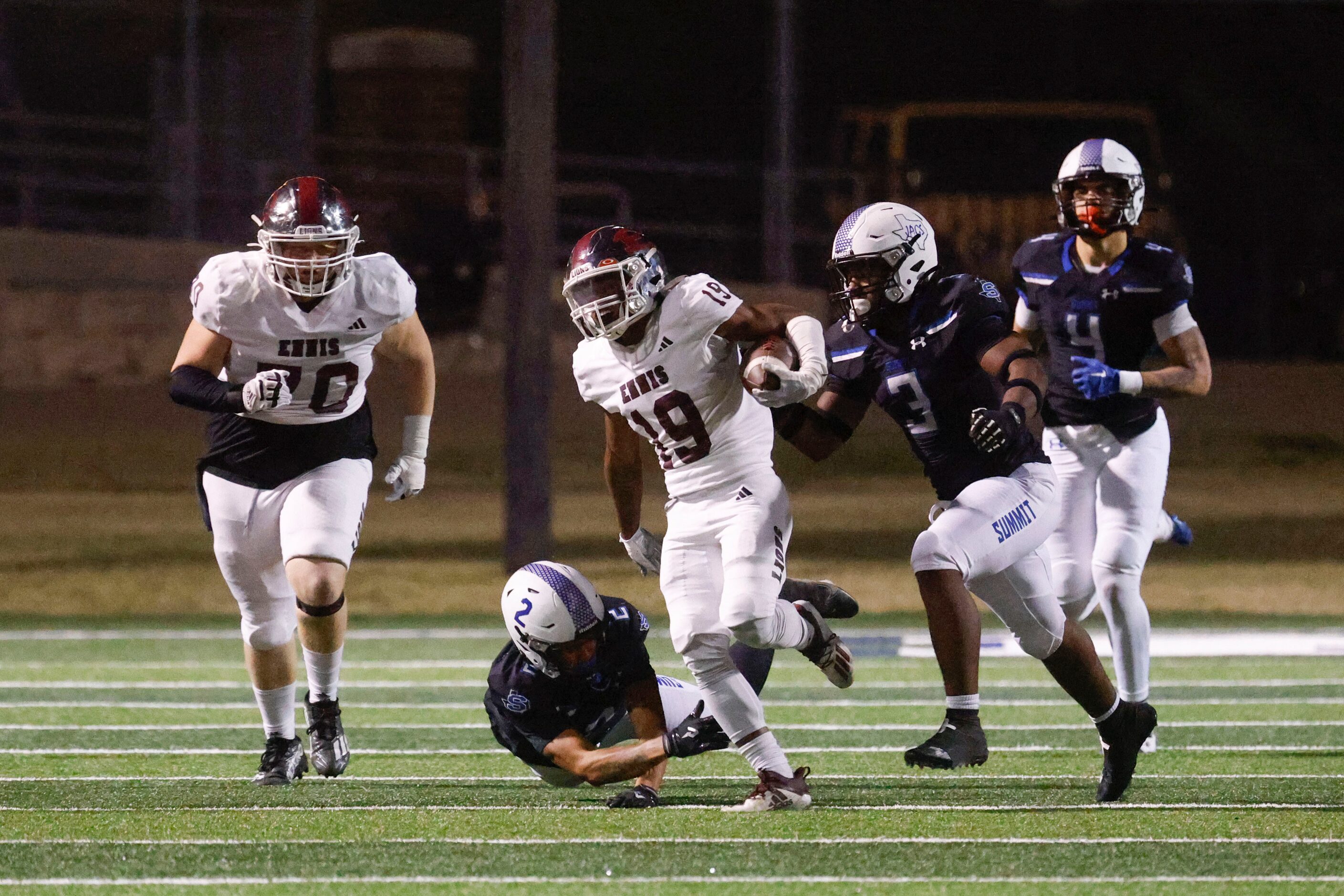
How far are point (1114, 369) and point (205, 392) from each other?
103 inches

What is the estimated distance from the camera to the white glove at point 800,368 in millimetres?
5086

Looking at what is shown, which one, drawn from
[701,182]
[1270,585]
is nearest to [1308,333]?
[701,182]

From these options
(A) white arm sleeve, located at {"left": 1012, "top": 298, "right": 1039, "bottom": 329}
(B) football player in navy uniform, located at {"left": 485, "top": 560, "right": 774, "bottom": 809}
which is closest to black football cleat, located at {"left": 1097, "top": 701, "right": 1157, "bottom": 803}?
(B) football player in navy uniform, located at {"left": 485, "top": 560, "right": 774, "bottom": 809}

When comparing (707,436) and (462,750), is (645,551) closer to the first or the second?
(707,436)

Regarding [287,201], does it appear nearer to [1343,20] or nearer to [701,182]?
[701,182]

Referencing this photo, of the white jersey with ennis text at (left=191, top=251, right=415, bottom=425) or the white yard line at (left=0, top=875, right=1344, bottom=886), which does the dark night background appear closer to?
the white jersey with ennis text at (left=191, top=251, right=415, bottom=425)

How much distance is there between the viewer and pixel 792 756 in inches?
255

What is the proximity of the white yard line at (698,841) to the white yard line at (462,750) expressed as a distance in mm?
1600

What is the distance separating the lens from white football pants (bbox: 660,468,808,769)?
5211mm

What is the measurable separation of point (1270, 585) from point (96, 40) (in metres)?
13.1

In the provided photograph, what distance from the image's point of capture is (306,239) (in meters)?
5.68

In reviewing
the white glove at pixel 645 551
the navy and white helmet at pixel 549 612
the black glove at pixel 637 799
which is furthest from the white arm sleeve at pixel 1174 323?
the black glove at pixel 637 799

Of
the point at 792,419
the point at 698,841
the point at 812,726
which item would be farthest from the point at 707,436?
the point at 812,726

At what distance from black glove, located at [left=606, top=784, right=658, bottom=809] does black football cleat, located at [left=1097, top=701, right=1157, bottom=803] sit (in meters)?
1.17
